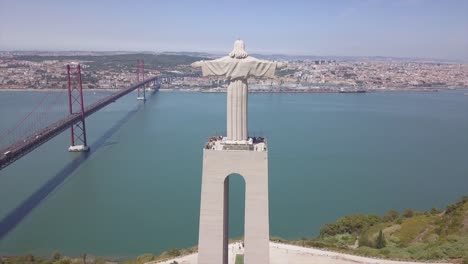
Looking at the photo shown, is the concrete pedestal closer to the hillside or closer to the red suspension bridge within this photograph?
the hillside

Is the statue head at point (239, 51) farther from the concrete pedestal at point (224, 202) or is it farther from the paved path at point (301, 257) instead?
the paved path at point (301, 257)

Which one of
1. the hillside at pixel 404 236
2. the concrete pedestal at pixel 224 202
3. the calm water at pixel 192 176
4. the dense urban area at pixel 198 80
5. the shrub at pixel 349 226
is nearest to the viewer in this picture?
the concrete pedestal at pixel 224 202

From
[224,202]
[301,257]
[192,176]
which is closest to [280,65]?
[224,202]

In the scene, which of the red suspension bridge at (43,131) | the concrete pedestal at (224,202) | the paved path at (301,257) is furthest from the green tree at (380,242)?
the red suspension bridge at (43,131)

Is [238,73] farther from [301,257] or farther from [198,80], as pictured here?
[198,80]

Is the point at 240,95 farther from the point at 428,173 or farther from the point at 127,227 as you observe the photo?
the point at 428,173

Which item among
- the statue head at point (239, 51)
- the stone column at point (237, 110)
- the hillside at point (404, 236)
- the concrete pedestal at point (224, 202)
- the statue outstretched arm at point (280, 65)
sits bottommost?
the hillside at point (404, 236)

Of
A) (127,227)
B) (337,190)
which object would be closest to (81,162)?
(127,227)
